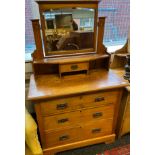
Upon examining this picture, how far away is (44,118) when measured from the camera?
1315 mm

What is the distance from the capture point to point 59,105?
1.29 m

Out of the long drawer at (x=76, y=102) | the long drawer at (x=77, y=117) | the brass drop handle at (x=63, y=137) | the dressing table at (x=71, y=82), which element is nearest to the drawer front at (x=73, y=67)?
the dressing table at (x=71, y=82)

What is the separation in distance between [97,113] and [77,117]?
19 cm

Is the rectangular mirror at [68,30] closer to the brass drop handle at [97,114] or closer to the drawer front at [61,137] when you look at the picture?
the brass drop handle at [97,114]

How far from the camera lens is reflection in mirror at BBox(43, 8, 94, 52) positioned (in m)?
Answer: 1.31

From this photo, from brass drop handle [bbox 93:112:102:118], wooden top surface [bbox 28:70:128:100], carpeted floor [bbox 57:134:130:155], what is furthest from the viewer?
carpeted floor [bbox 57:134:130:155]

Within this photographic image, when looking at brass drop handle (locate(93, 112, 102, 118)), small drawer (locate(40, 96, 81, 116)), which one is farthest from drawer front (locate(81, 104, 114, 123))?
small drawer (locate(40, 96, 81, 116))

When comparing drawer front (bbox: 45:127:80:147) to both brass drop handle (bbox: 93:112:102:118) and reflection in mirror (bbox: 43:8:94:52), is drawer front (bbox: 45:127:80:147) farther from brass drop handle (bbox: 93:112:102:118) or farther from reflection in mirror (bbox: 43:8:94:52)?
reflection in mirror (bbox: 43:8:94:52)

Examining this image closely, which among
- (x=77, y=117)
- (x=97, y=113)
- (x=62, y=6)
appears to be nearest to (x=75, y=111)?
(x=77, y=117)

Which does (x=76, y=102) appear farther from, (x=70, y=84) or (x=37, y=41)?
(x=37, y=41)

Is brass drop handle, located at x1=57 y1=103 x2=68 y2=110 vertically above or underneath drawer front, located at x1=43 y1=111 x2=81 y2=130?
above
